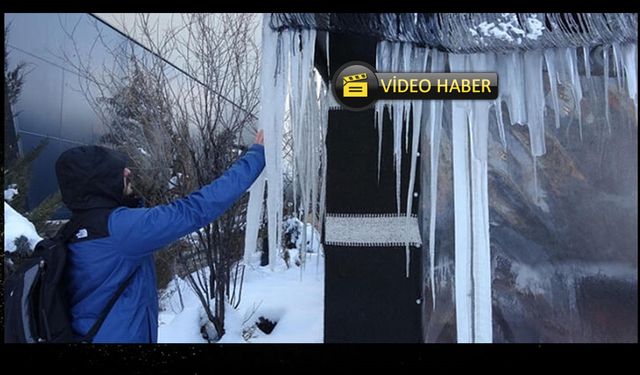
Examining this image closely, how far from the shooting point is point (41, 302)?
173 cm

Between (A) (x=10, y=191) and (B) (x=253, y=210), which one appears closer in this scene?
(B) (x=253, y=210)

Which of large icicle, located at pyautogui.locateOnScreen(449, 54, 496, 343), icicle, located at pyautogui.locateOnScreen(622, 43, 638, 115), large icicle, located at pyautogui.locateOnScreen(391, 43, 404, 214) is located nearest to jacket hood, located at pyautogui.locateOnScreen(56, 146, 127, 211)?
large icicle, located at pyautogui.locateOnScreen(391, 43, 404, 214)

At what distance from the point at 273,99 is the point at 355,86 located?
1.44 ft

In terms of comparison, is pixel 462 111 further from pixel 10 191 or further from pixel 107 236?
pixel 10 191


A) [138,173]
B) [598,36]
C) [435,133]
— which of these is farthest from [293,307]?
[598,36]

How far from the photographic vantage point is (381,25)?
2203 mm

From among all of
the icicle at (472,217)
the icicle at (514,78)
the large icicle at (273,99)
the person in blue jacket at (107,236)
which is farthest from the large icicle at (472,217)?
the person in blue jacket at (107,236)

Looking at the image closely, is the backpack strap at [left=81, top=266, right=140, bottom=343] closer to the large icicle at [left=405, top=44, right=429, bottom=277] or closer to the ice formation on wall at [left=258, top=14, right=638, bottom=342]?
the ice formation on wall at [left=258, top=14, right=638, bottom=342]

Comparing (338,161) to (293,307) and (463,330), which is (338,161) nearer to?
(463,330)

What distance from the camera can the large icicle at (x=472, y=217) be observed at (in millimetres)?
2424

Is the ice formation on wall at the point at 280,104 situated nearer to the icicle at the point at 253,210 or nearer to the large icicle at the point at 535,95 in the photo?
the icicle at the point at 253,210

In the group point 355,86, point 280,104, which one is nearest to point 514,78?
point 355,86

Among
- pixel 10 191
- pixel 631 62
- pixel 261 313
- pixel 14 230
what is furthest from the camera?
pixel 10 191

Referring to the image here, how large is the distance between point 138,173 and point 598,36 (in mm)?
4840
